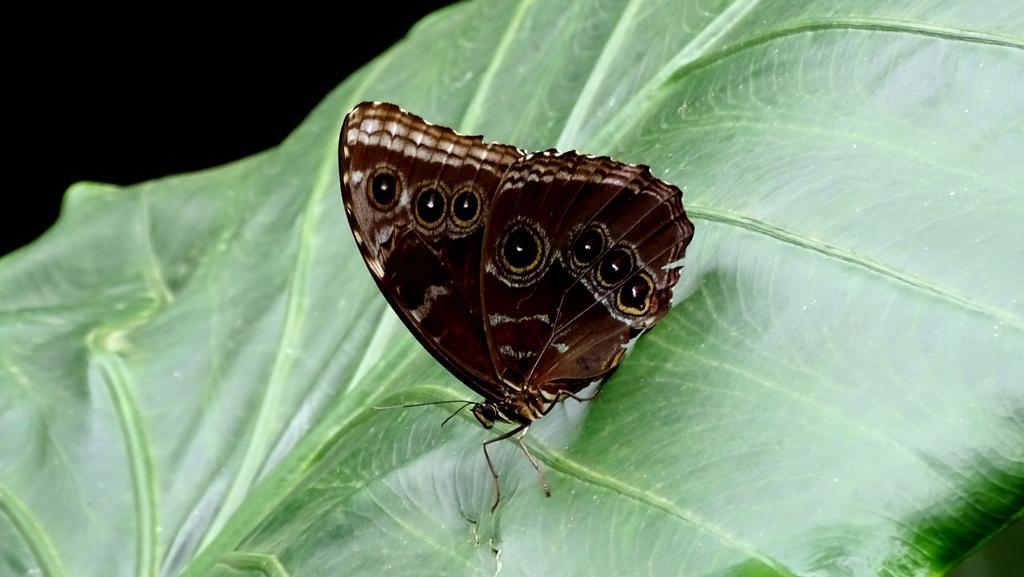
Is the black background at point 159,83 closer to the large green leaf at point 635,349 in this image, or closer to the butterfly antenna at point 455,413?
the large green leaf at point 635,349

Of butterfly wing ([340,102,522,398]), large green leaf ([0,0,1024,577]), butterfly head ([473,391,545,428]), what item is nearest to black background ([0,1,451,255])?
large green leaf ([0,0,1024,577])

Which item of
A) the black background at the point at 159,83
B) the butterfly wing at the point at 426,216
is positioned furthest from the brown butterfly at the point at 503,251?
the black background at the point at 159,83

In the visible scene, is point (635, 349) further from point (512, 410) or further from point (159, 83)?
point (159, 83)

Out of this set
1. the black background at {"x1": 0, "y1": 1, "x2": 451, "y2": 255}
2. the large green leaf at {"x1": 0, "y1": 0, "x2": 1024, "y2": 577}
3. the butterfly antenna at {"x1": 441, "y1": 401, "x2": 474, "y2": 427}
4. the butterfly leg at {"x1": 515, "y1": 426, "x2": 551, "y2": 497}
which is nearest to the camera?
the large green leaf at {"x1": 0, "y1": 0, "x2": 1024, "y2": 577}

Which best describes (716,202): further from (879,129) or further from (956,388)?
(956,388)

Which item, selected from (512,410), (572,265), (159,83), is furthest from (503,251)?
(159,83)

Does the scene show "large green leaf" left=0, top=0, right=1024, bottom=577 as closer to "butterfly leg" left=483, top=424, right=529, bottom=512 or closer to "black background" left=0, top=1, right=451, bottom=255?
"butterfly leg" left=483, top=424, right=529, bottom=512
